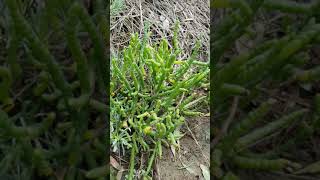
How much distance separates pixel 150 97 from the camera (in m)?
1.37

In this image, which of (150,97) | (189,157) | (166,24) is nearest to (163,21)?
(166,24)

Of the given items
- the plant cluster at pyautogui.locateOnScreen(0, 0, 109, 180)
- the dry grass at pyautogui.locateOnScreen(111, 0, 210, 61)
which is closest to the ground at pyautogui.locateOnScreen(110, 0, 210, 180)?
the dry grass at pyautogui.locateOnScreen(111, 0, 210, 61)

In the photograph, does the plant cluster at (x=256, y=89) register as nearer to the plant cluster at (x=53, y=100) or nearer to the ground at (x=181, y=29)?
the ground at (x=181, y=29)

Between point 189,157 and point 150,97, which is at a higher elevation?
point 150,97

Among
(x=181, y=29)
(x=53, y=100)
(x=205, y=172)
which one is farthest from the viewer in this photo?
(x=181, y=29)

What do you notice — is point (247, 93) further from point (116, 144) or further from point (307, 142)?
point (116, 144)

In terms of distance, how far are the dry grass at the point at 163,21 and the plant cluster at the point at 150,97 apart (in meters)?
0.10

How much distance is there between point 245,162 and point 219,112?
154 millimetres

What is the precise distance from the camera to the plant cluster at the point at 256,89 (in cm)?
105

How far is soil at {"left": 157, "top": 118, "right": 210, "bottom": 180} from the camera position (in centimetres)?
127

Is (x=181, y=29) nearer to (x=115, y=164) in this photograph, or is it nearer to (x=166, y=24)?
(x=166, y=24)

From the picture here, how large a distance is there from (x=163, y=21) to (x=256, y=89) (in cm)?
53

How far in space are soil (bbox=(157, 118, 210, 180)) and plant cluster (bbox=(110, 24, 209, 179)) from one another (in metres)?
0.02

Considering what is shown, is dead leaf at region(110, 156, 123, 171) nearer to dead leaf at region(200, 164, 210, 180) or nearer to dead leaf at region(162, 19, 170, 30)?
dead leaf at region(200, 164, 210, 180)
